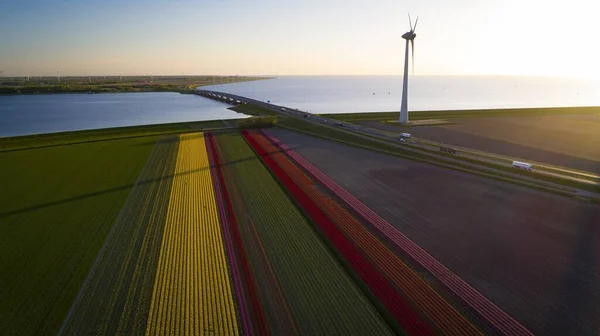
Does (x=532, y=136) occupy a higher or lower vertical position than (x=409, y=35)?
lower

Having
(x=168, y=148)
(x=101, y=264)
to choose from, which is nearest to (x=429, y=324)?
(x=101, y=264)

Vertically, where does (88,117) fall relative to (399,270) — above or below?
above

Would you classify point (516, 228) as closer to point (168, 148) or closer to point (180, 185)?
point (180, 185)

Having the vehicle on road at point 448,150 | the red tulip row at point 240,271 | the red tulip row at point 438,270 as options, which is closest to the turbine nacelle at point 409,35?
the vehicle on road at point 448,150

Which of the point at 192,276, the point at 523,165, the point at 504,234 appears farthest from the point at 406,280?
the point at 523,165

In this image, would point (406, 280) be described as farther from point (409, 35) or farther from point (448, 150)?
point (409, 35)
